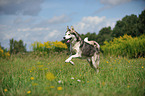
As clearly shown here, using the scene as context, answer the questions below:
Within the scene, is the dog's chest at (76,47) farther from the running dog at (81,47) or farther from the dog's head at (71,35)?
the dog's head at (71,35)

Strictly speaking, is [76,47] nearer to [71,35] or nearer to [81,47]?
[81,47]

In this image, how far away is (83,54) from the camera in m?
4.64

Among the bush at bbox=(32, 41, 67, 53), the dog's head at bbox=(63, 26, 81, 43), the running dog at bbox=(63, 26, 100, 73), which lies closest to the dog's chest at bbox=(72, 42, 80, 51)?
the running dog at bbox=(63, 26, 100, 73)

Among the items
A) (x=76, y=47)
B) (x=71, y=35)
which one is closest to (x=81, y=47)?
(x=76, y=47)

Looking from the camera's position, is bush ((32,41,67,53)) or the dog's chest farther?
bush ((32,41,67,53))

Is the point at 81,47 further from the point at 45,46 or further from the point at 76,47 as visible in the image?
the point at 45,46

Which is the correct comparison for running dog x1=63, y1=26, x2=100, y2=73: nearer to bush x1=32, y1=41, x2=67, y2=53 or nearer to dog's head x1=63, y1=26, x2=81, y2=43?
dog's head x1=63, y1=26, x2=81, y2=43

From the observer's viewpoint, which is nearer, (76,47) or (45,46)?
(76,47)

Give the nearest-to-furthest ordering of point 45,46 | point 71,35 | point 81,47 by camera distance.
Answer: point 71,35 → point 81,47 → point 45,46

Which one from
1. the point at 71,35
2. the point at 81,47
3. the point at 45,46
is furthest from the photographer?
the point at 45,46

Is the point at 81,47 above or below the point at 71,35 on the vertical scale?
below

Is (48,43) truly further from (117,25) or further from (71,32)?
(117,25)

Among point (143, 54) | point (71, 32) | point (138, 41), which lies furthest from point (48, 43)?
point (143, 54)

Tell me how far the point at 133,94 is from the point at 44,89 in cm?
222
